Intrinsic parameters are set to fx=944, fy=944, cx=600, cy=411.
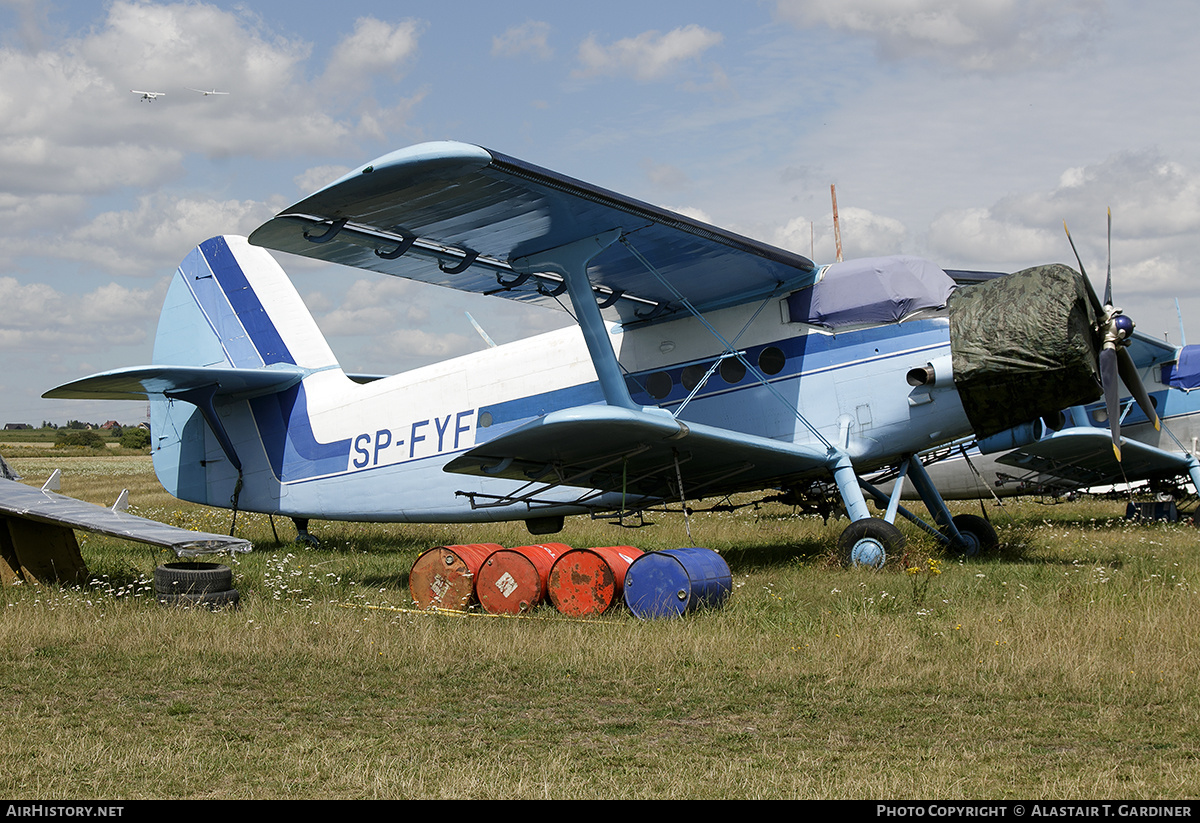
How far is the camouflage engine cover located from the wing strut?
11.0 feet

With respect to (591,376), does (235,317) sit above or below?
above

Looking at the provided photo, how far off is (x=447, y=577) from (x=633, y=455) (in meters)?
2.07

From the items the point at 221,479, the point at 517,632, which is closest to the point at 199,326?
the point at 221,479

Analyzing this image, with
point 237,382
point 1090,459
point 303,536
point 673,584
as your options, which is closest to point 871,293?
point 673,584

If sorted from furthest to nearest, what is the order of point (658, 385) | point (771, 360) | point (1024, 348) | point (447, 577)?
point (658, 385)
point (771, 360)
point (1024, 348)
point (447, 577)

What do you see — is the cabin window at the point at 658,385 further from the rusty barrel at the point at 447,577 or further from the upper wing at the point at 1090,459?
the upper wing at the point at 1090,459

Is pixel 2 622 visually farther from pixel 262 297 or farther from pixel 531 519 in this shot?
pixel 262 297

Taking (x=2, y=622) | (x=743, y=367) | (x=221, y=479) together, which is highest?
(x=743, y=367)

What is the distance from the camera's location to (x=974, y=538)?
11.4 metres

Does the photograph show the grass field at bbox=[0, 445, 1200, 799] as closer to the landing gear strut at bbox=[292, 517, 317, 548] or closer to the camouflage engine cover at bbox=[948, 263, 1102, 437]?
the camouflage engine cover at bbox=[948, 263, 1102, 437]

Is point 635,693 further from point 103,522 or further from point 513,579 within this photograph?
point 103,522

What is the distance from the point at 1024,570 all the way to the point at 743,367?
11.8 ft

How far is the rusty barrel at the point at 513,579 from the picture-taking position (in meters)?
8.03

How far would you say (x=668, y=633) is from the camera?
21.7 ft
